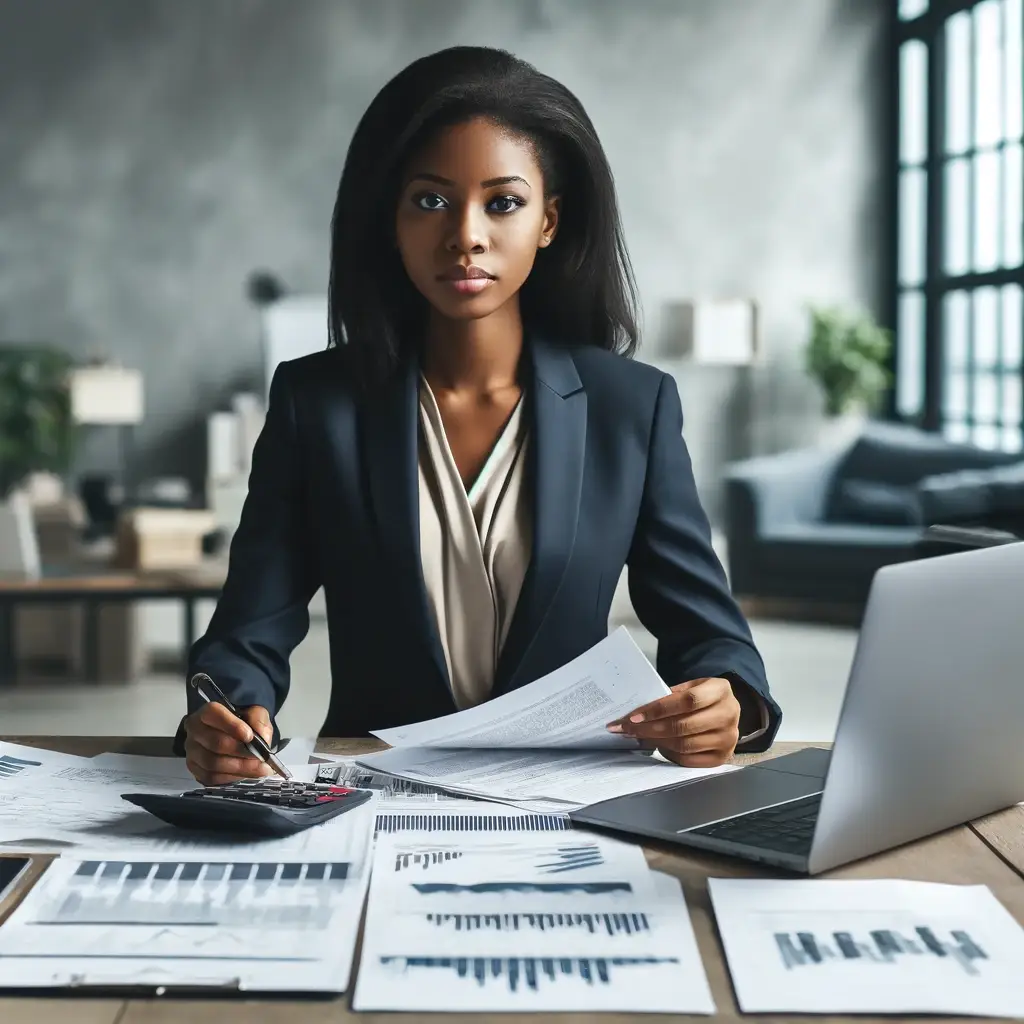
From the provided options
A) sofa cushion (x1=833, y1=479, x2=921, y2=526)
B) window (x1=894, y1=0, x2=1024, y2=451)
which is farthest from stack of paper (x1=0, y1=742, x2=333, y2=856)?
window (x1=894, y1=0, x2=1024, y2=451)

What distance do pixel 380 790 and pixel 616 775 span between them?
8.6 inches

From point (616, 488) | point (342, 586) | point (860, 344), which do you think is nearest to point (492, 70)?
point (616, 488)

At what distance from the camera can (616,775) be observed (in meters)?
1.25

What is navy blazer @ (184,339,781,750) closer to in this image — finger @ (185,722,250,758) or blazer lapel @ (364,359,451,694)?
blazer lapel @ (364,359,451,694)

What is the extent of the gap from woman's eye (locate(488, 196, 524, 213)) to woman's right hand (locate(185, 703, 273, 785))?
2.00 feet

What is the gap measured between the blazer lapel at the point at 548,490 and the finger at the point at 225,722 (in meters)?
0.40

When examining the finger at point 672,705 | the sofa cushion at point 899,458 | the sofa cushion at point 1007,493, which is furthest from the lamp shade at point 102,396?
the finger at point 672,705

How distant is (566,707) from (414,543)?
339 mm

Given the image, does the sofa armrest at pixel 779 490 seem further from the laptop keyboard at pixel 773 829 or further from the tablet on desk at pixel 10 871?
the tablet on desk at pixel 10 871

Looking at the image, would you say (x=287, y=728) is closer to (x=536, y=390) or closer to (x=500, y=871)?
(x=536, y=390)

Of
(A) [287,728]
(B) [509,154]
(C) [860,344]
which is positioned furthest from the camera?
(C) [860,344]

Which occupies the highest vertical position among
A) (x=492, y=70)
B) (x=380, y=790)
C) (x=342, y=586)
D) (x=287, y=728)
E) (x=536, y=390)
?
(x=492, y=70)

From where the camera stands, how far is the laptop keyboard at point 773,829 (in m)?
1.01

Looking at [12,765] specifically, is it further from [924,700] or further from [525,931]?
[924,700]
